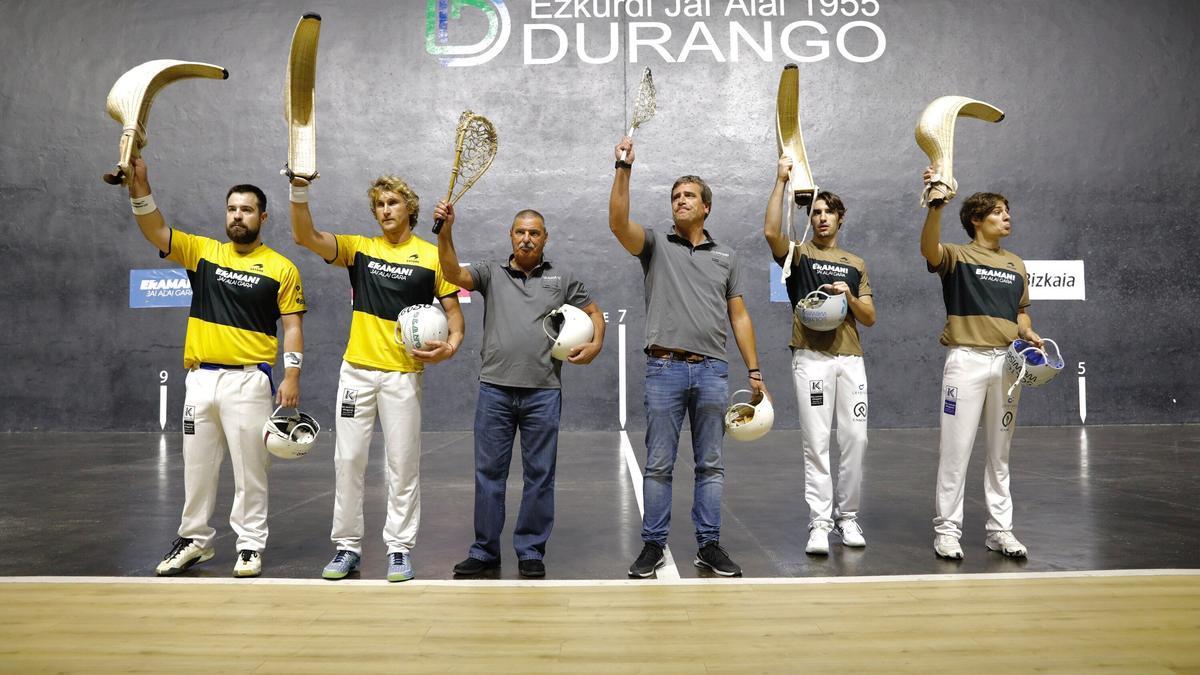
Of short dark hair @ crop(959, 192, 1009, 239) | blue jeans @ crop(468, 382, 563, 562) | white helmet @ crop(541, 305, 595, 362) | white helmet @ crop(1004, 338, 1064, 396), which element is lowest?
blue jeans @ crop(468, 382, 563, 562)

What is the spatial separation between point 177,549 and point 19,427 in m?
7.97

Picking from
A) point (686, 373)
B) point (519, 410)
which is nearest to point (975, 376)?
point (686, 373)

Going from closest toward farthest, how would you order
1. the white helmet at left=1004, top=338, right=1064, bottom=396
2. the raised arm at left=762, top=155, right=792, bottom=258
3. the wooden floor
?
the wooden floor < the white helmet at left=1004, top=338, right=1064, bottom=396 < the raised arm at left=762, top=155, right=792, bottom=258

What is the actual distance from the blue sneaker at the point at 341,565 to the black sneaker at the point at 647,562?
105cm

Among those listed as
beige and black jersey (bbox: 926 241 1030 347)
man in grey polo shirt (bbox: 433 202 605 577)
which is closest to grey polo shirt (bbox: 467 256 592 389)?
man in grey polo shirt (bbox: 433 202 605 577)

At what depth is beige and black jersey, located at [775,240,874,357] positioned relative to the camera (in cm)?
372

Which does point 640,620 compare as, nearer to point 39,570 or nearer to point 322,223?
point 39,570

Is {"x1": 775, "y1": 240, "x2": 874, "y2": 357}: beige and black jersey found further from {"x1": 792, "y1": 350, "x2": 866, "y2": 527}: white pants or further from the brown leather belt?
the brown leather belt

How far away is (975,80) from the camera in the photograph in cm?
966

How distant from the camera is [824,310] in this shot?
358 cm

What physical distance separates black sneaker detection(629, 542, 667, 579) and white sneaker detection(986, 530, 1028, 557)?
1.39 metres

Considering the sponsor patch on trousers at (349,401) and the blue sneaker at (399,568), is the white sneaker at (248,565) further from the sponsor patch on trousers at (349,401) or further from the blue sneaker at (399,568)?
the sponsor patch on trousers at (349,401)

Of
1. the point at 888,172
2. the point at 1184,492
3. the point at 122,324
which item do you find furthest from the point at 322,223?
the point at 1184,492

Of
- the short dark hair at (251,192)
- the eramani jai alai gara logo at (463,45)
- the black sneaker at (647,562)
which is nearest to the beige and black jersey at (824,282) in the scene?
the black sneaker at (647,562)
